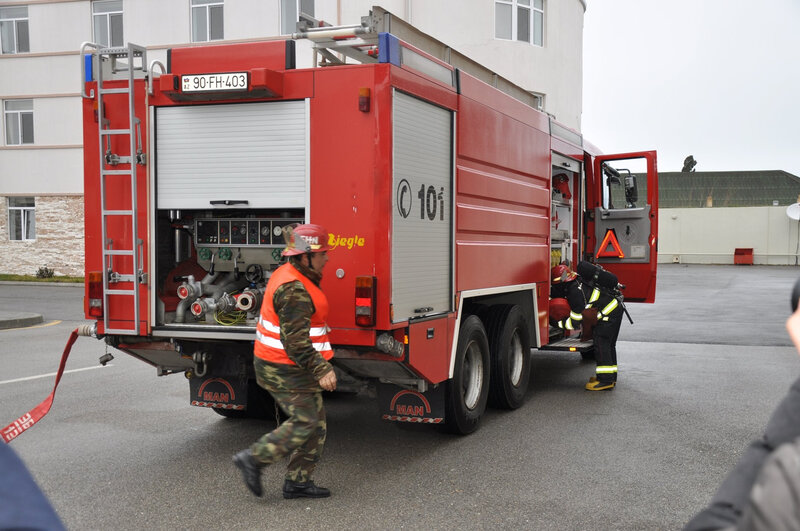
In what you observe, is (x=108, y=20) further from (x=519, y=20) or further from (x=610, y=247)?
(x=610, y=247)

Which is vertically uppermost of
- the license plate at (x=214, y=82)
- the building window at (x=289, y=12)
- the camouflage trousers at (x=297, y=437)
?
the building window at (x=289, y=12)

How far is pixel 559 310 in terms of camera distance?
9.35m

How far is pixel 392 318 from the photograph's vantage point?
564 cm

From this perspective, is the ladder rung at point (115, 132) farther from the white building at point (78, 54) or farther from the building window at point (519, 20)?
the building window at point (519, 20)

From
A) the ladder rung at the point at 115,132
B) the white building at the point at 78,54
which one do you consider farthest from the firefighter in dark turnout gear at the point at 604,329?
the white building at the point at 78,54

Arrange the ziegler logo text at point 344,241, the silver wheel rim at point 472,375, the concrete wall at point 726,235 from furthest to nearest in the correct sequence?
1. the concrete wall at point 726,235
2. the silver wheel rim at point 472,375
3. the ziegler logo text at point 344,241

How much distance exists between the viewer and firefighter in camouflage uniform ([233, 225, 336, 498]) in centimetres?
505

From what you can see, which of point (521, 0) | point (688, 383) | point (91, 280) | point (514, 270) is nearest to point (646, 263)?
point (688, 383)

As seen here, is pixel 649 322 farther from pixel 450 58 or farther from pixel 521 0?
pixel 521 0

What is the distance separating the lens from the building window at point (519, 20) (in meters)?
25.3

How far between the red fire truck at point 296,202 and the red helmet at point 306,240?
0.43 meters

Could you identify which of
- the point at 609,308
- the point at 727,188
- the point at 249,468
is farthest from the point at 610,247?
the point at 727,188

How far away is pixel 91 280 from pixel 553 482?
3776 mm

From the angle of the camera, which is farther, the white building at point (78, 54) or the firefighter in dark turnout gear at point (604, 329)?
the white building at point (78, 54)
